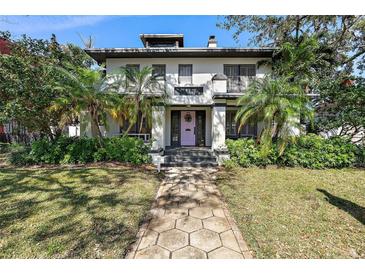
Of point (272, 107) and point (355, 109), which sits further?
point (355, 109)

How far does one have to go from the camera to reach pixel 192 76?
11680 millimetres

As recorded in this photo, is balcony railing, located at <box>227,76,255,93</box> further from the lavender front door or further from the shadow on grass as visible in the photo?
the shadow on grass

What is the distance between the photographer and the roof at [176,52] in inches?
430

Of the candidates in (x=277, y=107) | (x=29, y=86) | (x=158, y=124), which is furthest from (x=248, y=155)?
(x=29, y=86)

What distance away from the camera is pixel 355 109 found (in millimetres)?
9484

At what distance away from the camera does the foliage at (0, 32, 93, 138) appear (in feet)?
28.4

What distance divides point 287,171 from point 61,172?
9410 millimetres

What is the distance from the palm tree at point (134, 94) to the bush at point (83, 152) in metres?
0.90

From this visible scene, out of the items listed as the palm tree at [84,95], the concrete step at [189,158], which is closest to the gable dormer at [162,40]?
the palm tree at [84,95]

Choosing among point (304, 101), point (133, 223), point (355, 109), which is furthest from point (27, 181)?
point (355, 109)

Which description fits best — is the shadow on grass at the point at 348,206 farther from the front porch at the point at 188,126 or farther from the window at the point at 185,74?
the window at the point at 185,74

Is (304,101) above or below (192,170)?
above
